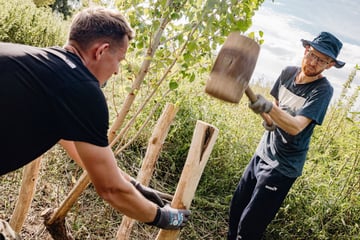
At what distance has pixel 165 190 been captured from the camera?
3928 mm

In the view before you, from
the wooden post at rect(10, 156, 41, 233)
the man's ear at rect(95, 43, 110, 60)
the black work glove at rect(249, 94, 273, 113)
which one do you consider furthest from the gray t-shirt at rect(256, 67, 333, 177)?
the wooden post at rect(10, 156, 41, 233)

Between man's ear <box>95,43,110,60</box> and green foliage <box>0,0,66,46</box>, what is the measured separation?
5.16 metres

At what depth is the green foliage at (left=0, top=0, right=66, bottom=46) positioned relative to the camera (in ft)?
21.2

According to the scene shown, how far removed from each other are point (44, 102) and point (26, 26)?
645 centimetres

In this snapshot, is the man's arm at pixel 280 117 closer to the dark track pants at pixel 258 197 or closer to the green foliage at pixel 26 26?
the dark track pants at pixel 258 197

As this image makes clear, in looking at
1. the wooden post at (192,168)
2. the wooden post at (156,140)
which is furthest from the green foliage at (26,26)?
the wooden post at (192,168)

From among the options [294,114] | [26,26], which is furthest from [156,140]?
[26,26]

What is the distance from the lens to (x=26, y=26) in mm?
7035

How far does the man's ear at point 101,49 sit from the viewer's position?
1.60m

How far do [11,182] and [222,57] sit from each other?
252cm

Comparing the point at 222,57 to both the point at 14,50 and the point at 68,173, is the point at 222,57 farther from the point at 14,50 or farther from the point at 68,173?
the point at 68,173

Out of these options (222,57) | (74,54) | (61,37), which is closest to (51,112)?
(74,54)

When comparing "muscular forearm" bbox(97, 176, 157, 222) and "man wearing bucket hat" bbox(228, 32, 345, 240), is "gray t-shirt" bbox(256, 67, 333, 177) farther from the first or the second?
Result: "muscular forearm" bbox(97, 176, 157, 222)

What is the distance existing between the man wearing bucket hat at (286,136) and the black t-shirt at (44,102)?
1229mm
